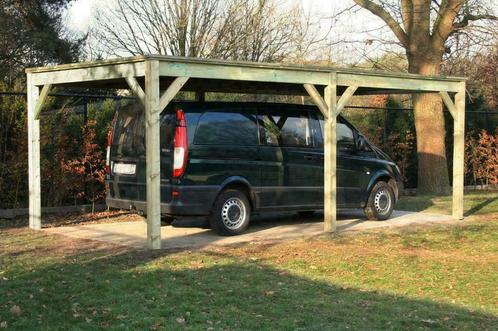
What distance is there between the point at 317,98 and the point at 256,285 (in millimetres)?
4119

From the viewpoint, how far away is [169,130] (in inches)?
361

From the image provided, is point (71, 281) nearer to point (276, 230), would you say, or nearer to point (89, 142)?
point (276, 230)

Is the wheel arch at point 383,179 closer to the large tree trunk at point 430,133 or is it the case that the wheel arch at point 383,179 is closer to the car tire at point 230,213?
the car tire at point 230,213

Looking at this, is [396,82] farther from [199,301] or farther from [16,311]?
[16,311]

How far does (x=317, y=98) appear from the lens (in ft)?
32.8

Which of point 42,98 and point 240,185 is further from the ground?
point 42,98

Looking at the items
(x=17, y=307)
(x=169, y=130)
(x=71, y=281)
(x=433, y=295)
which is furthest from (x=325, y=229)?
(x=17, y=307)

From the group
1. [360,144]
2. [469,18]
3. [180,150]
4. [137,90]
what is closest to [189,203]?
[180,150]

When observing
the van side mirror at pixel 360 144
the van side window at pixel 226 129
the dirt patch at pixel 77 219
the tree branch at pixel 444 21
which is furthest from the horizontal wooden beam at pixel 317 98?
the tree branch at pixel 444 21

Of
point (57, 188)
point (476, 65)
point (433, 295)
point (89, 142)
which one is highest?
point (476, 65)

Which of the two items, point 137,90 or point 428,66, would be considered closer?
point 137,90

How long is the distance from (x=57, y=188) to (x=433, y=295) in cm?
781

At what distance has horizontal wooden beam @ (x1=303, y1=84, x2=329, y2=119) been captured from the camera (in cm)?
995

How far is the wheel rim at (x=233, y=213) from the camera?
9.61 metres
